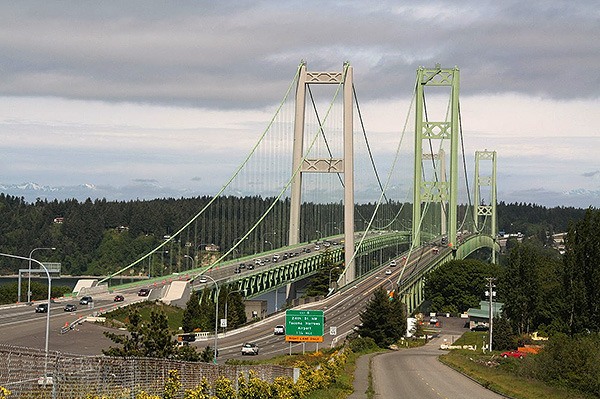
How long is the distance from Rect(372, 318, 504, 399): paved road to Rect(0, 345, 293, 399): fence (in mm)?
24818

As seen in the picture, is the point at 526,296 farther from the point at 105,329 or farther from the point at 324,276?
the point at 105,329

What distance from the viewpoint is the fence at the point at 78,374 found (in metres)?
16.4

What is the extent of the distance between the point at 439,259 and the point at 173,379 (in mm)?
127806

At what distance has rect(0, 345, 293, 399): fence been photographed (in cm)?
1644

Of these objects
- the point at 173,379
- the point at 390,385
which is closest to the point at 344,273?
the point at 390,385

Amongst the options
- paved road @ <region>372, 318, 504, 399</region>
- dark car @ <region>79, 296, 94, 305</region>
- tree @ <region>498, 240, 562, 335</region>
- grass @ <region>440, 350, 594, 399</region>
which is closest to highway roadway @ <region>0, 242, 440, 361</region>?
dark car @ <region>79, 296, 94, 305</region>

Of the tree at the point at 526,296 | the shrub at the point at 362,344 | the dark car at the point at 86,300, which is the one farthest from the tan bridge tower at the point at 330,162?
the shrub at the point at 362,344

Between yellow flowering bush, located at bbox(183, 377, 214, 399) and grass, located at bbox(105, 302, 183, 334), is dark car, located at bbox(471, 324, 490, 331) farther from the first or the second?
yellow flowering bush, located at bbox(183, 377, 214, 399)

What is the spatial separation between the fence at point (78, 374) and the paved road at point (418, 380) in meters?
24.8

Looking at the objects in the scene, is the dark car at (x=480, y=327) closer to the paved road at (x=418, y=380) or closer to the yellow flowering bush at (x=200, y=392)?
the paved road at (x=418, y=380)

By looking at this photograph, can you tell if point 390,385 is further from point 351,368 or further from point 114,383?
point 114,383

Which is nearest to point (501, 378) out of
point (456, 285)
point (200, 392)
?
point (200, 392)

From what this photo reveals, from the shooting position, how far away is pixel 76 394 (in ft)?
58.7

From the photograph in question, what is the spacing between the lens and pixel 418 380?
5666cm
